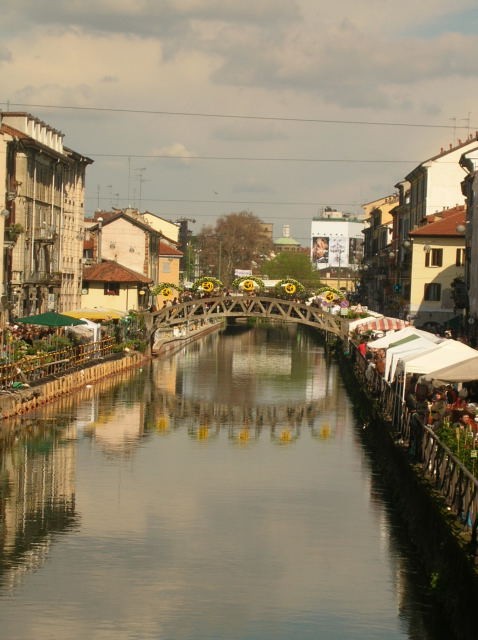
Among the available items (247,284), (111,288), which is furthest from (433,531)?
(111,288)

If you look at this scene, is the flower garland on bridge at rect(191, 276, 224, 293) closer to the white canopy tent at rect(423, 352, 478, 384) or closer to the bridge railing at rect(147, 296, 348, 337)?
the bridge railing at rect(147, 296, 348, 337)

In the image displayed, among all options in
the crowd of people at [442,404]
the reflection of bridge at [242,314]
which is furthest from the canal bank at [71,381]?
the crowd of people at [442,404]

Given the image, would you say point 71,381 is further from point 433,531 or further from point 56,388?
point 433,531

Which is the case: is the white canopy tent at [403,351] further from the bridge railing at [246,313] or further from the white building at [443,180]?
the white building at [443,180]

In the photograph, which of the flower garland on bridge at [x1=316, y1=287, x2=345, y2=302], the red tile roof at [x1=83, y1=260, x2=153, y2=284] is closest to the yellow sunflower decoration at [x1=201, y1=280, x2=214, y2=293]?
the flower garland on bridge at [x1=316, y1=287, x2=345, y2=302]

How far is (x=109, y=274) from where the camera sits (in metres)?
100

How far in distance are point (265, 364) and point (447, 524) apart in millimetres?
61733

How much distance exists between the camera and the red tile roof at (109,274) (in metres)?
99.0

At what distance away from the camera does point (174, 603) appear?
78.0 feet

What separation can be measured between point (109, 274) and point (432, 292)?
77.2 ft

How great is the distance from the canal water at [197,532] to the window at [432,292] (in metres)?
38.4

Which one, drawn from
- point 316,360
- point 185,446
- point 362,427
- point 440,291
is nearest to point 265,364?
point 316,360

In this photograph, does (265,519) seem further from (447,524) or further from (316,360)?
(316,360)

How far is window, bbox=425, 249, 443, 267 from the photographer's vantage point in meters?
90.1
